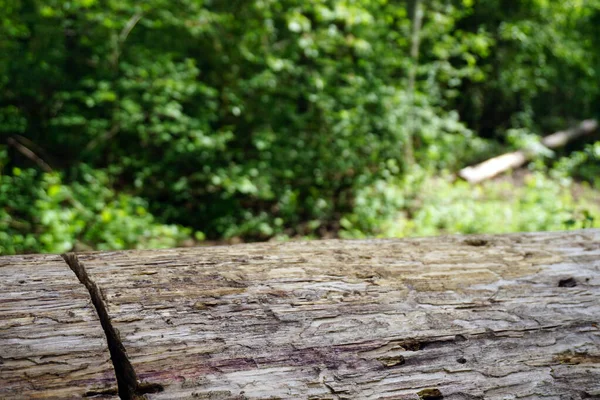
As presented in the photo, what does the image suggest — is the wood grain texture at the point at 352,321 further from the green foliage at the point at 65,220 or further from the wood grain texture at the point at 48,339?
the green foliage at the point at 65,220

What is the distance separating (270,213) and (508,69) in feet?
19.2

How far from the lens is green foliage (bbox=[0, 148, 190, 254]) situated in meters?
4.12

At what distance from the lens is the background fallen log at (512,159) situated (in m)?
8.18

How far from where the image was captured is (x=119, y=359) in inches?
A: 40.5

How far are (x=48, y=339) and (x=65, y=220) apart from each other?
11.4ft

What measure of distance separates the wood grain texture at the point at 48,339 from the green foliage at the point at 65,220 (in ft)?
9.50

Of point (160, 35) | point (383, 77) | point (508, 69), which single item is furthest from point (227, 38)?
point (508, 69)

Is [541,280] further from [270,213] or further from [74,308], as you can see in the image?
[270,213]

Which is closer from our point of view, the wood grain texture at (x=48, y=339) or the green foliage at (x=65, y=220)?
the wood grain texture at (x=48, y=339)

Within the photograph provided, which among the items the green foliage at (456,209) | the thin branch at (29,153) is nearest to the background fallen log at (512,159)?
the green foliage at (456,209)

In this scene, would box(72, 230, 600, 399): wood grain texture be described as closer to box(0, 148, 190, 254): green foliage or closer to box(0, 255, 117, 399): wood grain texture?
box(0, 255, 117, 399): wood grain texture

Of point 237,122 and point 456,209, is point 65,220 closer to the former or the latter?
point 237,122

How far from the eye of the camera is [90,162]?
5781 millimetres

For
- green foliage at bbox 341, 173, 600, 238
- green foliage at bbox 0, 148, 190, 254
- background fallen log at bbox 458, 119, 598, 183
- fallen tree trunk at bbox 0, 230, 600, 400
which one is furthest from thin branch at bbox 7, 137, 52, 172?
background fallen log at bbox 458, 119, 598, 183
